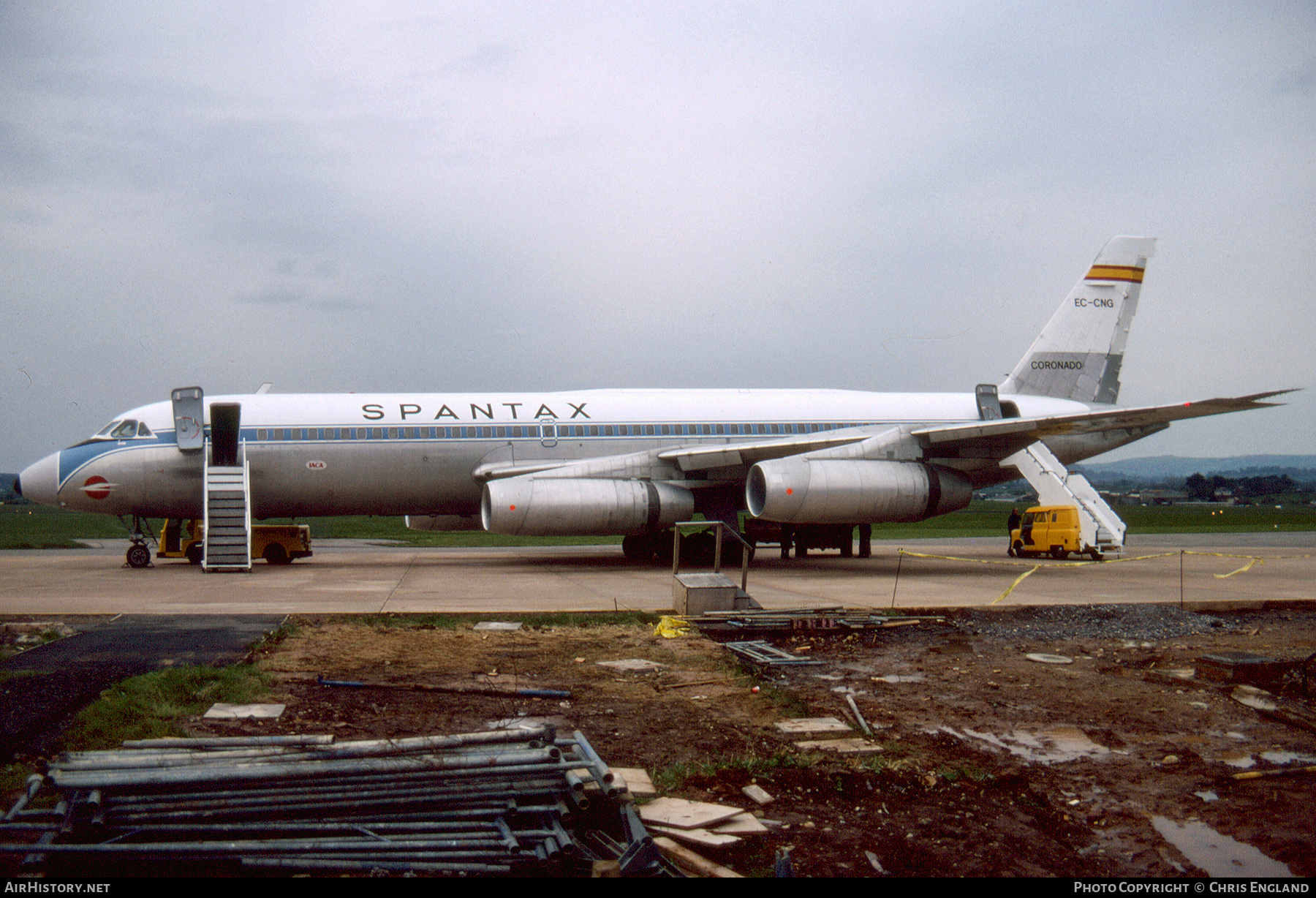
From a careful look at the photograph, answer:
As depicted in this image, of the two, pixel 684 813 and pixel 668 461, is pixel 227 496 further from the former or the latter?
pixel 684 813

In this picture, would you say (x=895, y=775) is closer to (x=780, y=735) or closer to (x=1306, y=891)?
(x=780, y=735)

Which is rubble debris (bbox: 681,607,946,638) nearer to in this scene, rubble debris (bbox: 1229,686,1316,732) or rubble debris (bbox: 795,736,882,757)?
rubble debris (bbox: 1229,686,1316,732)

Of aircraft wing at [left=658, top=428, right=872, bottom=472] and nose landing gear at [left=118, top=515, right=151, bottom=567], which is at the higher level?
aircraft wing at [left=658, top=428, right=872, bottom=472]

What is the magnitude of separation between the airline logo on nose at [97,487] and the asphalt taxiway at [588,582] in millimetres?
1371

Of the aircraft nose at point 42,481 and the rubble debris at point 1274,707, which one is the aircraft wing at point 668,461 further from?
the rubble debris at point 1274,707

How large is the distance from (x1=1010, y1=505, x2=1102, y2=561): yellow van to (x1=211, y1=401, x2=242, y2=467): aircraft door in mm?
15709

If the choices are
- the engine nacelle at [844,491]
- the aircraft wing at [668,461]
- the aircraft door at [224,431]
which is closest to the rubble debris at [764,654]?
the engine nacelle at [844,491]

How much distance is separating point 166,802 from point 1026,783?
4144mm

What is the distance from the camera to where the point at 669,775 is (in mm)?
5020

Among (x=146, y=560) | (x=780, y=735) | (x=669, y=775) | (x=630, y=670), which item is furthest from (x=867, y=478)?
(x=146, y=560)

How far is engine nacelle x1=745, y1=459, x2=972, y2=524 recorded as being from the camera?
15.9 m

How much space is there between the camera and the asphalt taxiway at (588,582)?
11758mm

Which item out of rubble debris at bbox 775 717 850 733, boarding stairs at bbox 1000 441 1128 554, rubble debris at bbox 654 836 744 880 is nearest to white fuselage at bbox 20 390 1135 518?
boarding stairs at bbox 1000 441 1128 554

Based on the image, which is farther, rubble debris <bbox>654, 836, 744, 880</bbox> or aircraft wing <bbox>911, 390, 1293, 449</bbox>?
aircraft wing <bbox>911, 390, 1293, 449</bbox>
